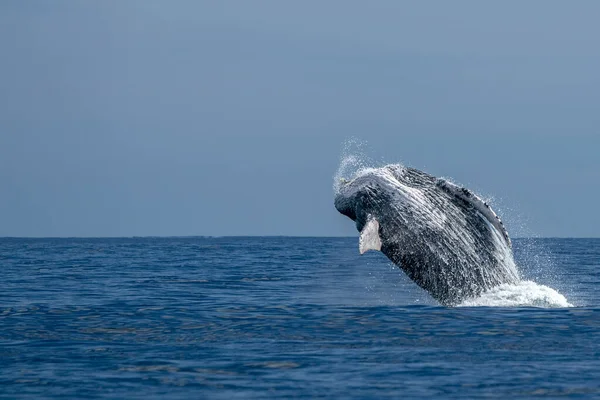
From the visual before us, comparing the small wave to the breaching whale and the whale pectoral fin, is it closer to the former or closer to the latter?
the breaching whale

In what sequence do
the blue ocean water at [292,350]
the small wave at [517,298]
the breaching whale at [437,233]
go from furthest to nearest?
the small wave at [517,298], the breaching whale at [437,233], the blue ocean water at [292,350]

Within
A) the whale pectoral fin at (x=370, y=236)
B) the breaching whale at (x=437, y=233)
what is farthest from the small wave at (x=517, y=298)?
the whale pectoral fin at (x=370, y=236)

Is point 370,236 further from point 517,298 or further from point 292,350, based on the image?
point 292,350

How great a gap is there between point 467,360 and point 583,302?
8.14 meters

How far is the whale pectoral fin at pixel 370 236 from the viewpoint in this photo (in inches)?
540

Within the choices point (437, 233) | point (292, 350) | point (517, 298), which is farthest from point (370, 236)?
point (292, 350)

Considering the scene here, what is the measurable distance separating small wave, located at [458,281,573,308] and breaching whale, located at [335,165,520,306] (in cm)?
10

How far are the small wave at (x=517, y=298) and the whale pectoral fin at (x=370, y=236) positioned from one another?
1.65 meters

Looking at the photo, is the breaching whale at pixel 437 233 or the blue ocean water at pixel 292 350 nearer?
the blue ocean water at pixel 292 350

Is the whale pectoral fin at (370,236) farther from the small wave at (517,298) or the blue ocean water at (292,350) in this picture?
the small wave at (517,298)

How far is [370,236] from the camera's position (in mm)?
13930

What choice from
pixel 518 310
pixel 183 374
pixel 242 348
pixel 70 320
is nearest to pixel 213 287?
pixel 70 320

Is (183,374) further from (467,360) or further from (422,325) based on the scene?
(422,325)

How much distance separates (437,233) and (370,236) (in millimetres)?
993
